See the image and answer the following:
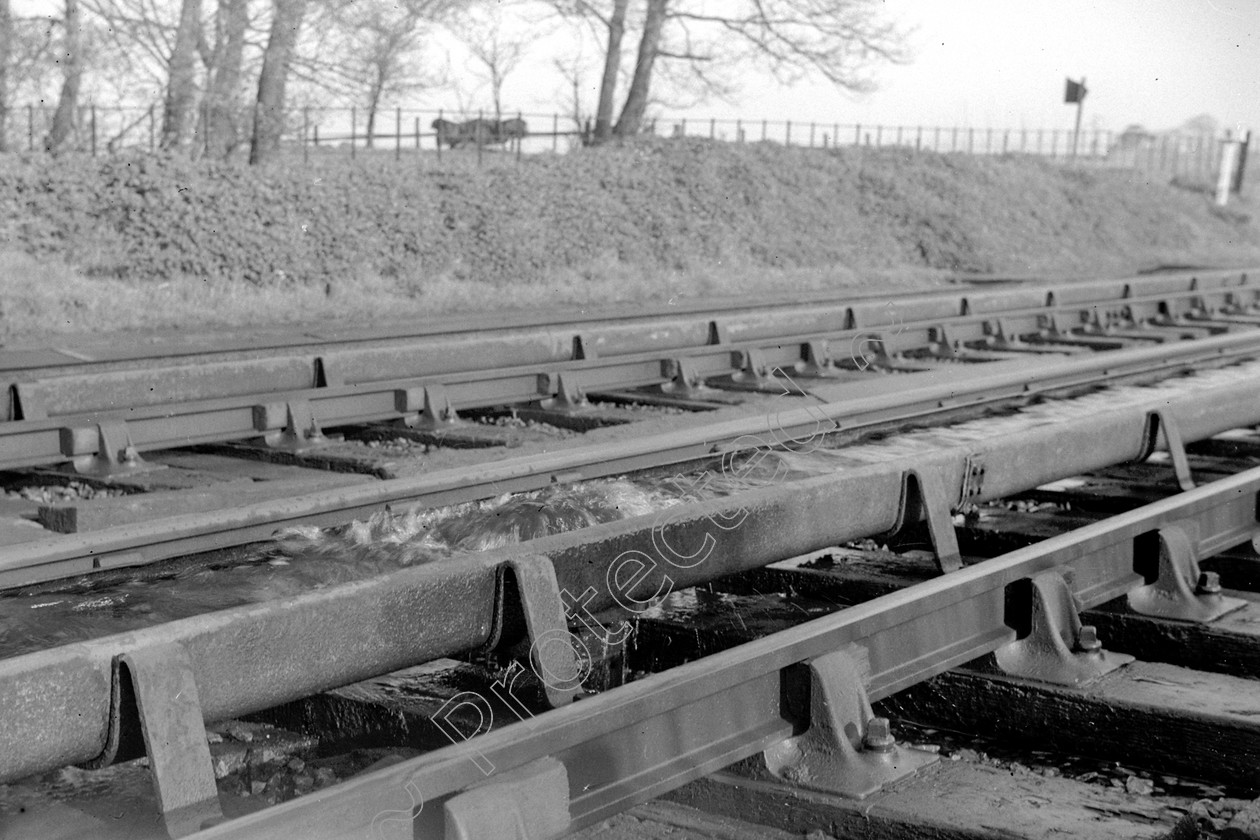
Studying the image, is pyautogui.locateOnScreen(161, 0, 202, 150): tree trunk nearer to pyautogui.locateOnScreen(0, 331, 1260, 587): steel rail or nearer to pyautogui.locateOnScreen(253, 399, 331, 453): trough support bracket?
pyautogui.locateOnScreen(0, 331, 1260, 587): steel rail

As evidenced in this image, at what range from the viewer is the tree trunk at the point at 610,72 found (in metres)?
32.0

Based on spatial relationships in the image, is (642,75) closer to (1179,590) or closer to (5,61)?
(5,61)

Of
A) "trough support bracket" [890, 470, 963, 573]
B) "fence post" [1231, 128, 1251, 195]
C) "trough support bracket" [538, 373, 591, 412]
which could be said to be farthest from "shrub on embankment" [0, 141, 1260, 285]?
"trough support bracket" [890, 470, 963, 573]

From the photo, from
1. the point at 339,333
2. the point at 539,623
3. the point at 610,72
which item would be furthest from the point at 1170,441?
the point at 610,72

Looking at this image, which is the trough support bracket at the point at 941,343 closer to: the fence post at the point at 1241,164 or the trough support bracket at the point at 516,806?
the trough support bracket at the point at 516,806

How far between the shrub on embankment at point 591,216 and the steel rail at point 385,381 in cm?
1121

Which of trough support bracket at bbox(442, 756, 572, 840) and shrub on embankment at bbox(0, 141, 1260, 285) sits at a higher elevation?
shrub on embankment at bbox(0, 141, 1260, 285)

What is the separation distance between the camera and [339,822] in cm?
241

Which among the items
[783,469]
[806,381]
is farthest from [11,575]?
[806,381]

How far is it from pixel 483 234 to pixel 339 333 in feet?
37.2

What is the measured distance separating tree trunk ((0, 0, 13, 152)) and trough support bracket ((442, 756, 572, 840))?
21.7 metres

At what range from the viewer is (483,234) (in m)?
25.2

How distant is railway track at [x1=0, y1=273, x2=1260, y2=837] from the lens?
2.64 m

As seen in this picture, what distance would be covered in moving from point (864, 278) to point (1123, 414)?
66.8 ft
